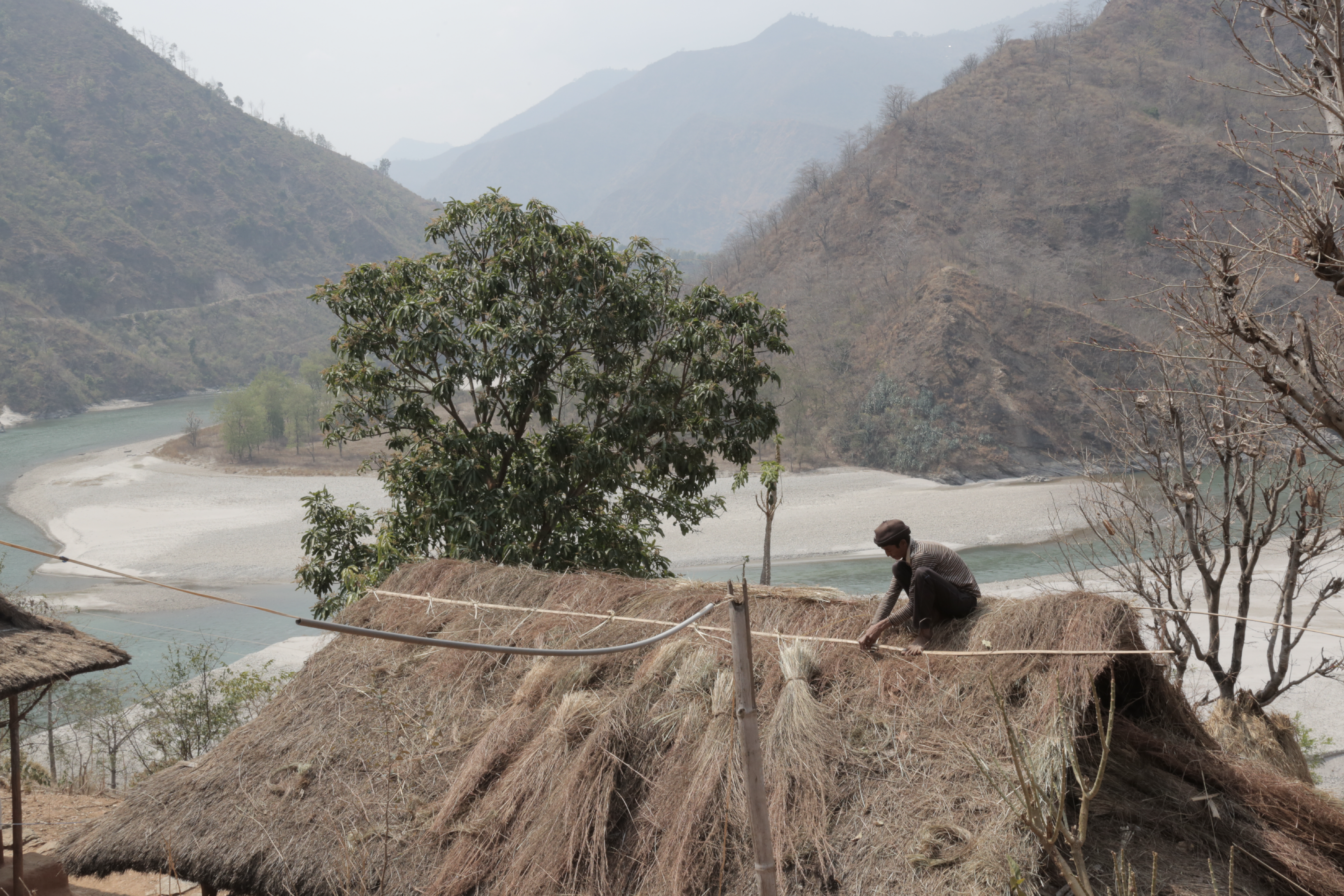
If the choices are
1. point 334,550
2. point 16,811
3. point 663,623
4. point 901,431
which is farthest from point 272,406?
point 663,623

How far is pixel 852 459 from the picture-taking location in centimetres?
4819

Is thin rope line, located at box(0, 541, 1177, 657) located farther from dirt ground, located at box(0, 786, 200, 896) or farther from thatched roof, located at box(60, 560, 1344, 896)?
dirt ground, located at box(0, 786, 200, 896)

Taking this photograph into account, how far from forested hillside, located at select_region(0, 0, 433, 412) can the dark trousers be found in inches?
2799

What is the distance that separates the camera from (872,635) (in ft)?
16.3

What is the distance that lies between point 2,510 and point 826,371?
42467mm

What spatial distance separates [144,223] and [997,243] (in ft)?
269

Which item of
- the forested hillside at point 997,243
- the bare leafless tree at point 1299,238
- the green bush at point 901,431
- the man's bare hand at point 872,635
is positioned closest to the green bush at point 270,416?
the forested hillside at point 997,243

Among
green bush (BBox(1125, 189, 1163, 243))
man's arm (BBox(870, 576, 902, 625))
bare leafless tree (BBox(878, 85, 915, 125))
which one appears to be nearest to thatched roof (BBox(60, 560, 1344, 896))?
man's arm (BBox(870, 576, 902, 625))

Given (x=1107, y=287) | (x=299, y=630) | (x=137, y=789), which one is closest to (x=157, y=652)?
(x=299, y=630)

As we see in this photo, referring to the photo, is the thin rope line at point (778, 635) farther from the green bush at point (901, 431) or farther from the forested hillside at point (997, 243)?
the green bush at point (901, 431)

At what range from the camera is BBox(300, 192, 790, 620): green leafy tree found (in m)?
9.22

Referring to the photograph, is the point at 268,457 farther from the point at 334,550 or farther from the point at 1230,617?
the point at 1230,617

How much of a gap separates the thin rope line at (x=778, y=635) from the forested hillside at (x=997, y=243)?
36760 mm

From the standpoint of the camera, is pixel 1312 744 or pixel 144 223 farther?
pixel 144 223
